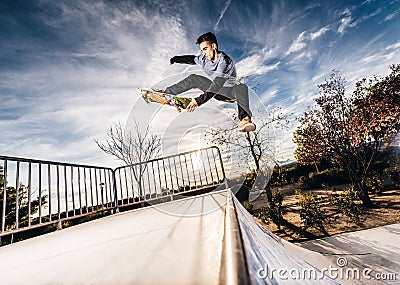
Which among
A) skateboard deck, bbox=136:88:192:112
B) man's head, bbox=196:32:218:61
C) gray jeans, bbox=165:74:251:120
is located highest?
man's head, bbox=196:32:218:61

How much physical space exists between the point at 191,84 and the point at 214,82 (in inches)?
17.3

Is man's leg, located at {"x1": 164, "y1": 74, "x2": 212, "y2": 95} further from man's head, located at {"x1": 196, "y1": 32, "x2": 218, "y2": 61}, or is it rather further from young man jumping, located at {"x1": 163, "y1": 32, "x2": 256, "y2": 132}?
man's head, located at {"x1": 196, "y1": 32, "x2": 218, "y2": 61}

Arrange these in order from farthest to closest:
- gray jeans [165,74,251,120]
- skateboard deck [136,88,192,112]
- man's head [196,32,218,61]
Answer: skateboard deck [136,88,192,112] → gray jeans [165,74,251,120] → man's head [196,32,218,61]

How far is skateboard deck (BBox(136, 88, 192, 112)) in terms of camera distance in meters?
4.45

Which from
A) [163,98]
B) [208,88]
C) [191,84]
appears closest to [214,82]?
[208,88]

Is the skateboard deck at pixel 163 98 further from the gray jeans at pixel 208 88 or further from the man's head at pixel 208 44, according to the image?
the man's head at pixel 208 44

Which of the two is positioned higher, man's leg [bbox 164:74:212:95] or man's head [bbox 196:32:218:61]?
man's head [bbox 196:32:218:61]

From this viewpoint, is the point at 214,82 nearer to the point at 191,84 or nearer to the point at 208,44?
the point at 191,84

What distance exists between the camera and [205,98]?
3.62 m

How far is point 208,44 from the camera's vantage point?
3.52 metres

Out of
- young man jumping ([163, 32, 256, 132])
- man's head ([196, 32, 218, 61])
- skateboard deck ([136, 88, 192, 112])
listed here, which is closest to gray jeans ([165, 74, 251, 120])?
young man jumping ([163, 32, 256, 132])

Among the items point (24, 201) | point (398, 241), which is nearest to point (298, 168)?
point (398, 241)

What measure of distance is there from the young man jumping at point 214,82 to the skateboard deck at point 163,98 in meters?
0.71

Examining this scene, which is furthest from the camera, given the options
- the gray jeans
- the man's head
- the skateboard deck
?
the skateboard deck
